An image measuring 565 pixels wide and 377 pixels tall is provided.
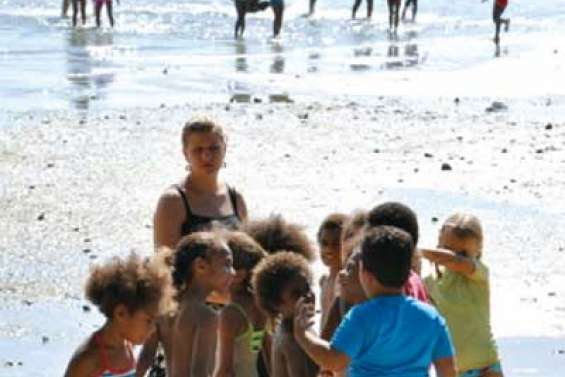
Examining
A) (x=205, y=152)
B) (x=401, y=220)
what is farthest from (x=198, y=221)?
(x=401, y=220)

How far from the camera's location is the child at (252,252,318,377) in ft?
20.2

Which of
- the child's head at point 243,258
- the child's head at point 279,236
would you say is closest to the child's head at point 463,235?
the child's head at point 279,236

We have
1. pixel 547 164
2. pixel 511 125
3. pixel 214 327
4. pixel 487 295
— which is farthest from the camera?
pixel 511 125

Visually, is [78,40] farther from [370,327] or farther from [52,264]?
[370,327]

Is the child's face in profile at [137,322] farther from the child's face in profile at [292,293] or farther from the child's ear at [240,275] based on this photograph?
the child's ear at [240,275]

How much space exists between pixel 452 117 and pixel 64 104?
545 centimetres

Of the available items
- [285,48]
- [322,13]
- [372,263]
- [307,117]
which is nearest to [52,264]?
[372,263]

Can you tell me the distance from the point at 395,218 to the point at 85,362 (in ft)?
4.39

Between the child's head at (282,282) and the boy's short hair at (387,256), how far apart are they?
450 mm

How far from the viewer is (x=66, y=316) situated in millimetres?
11461

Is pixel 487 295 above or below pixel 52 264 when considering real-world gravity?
above

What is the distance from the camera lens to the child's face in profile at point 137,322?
571 centimetres

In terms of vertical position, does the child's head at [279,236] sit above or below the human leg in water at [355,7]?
above

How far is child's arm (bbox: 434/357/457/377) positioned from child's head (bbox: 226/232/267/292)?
0.96 metres
